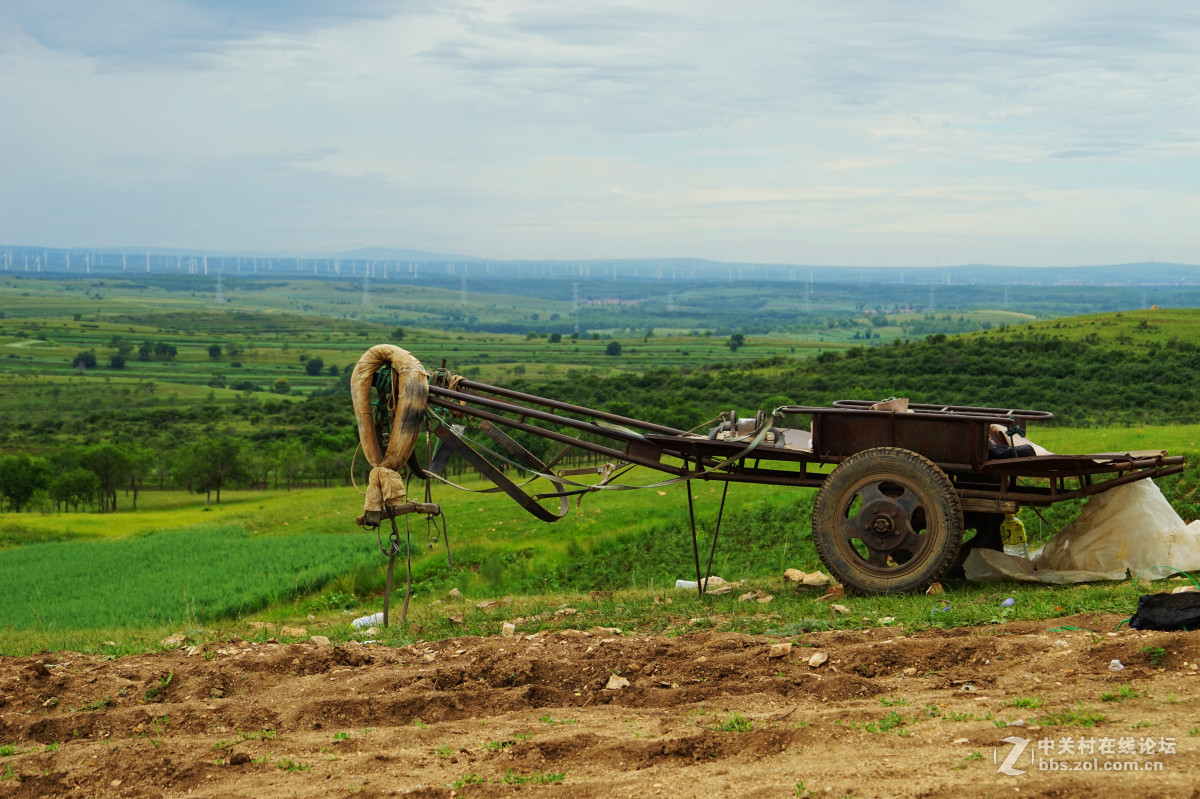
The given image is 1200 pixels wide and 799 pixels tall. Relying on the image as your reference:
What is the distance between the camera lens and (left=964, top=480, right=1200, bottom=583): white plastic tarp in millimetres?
8828

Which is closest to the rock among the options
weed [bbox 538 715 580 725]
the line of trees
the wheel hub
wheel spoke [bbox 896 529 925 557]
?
weed [bbox 538 715 580 725]

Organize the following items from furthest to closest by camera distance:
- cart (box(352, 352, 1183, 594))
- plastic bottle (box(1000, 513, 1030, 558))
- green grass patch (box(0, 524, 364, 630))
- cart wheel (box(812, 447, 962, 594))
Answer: green grass patch (box(0, 524, 364, 630)), plastic bottle (box(1000, 513, 1030, 558)), cart (box(352, 352, 1183, 594)), cart wheel (box(812, 447, 962, 594))

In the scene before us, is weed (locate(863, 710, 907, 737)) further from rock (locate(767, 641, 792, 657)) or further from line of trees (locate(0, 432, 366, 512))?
line of trees (locate(0, 432, 366, 512))

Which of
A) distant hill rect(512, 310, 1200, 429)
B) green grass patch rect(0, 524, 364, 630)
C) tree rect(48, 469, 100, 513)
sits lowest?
tree rect(48, 469, 100, 513)

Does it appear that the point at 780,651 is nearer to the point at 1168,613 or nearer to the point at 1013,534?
the point at 1168,613

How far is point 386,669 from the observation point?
24.4 feet

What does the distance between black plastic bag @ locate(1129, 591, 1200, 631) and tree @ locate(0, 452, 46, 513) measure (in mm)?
61172

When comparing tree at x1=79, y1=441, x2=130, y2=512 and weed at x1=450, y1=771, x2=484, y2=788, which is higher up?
weed at x1=450, y1=771, x2=484, y2=788

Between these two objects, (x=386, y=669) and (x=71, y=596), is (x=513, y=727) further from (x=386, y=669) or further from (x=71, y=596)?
(x=71, y=596)

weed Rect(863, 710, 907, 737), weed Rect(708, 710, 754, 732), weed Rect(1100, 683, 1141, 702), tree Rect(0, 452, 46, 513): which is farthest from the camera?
tree Rect(0, 452, 46, 513)

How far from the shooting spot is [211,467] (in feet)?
192

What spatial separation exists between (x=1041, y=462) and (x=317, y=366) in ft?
484

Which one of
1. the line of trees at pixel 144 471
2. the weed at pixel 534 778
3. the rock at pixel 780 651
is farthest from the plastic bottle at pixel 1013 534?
the line of trees at pixel 144 471

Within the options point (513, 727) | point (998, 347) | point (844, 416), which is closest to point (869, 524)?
point (844, 416)
